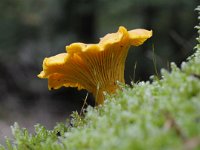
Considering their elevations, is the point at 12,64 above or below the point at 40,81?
above

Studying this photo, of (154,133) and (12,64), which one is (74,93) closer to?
(12,64)

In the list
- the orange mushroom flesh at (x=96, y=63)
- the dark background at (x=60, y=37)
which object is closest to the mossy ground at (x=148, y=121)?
the orange mushroom flesh at (x=96, y=63)

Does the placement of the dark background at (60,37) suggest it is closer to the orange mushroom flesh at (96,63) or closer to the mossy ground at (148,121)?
the orange mushroom flesh at (96,63)

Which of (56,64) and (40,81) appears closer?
(56,64)

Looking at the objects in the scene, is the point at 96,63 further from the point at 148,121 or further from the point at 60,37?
the point at 60,37

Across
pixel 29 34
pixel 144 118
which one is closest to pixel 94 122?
pixel 144 118

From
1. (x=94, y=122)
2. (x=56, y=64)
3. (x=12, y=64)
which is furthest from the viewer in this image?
(x=12, y=64)

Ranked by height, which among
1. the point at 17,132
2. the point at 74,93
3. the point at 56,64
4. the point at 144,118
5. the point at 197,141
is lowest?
the point at 197,141

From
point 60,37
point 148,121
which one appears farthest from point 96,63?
point 60,37
